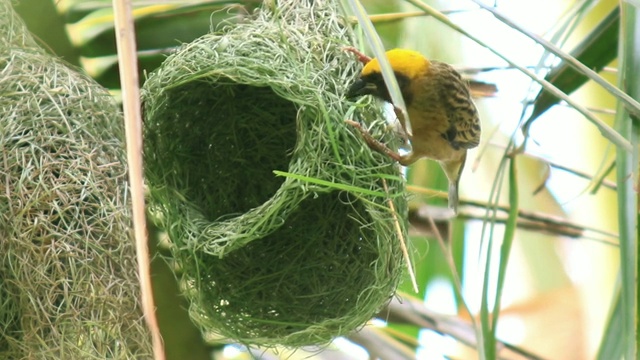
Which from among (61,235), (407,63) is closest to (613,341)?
(407,63)

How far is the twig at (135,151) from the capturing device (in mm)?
903

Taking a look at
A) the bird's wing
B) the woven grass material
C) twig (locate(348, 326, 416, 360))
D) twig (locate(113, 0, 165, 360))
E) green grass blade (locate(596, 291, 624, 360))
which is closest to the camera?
twig (locate(113, 0, 165, 360))

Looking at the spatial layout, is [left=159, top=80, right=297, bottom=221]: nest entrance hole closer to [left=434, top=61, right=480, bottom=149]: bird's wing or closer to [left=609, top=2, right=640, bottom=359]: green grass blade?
[left=434, top=61, right=480, bottom=149]: bird's wing

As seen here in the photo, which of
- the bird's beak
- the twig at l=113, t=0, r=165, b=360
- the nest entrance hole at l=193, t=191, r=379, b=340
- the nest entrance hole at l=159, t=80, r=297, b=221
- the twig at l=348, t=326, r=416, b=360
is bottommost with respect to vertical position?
the twig at l=348, t=326, r=416, b=360

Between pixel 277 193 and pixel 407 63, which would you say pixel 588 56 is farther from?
pixel 277 193

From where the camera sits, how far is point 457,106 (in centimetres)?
187

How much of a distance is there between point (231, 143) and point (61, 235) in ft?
1.55

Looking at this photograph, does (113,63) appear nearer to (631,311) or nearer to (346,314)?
(346,314)

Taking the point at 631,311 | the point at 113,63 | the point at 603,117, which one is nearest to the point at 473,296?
the point at 603,117

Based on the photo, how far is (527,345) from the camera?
2.56m

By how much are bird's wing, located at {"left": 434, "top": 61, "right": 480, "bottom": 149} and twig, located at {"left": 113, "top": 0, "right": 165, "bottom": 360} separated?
878 mm

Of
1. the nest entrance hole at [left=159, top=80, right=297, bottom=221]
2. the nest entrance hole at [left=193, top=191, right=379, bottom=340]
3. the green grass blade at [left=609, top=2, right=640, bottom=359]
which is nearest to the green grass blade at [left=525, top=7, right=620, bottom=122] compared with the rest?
the green grass blade at [left=609, top=2, right=640, bottom=359]

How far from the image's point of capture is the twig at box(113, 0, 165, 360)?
0.90 m

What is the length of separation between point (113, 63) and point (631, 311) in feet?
Result: 4.85
